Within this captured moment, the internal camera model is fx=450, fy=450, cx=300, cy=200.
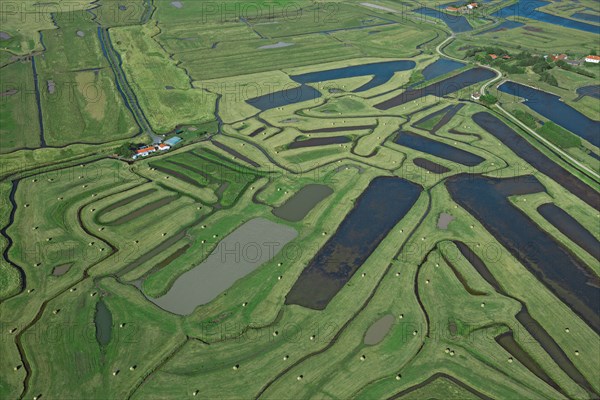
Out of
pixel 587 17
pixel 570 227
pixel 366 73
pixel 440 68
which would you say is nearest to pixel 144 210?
pixel 570 227

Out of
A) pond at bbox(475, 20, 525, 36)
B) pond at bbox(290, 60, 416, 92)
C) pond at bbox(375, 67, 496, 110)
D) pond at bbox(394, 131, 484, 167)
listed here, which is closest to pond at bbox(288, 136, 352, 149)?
pond at bbox(394, 131, 484, 167)

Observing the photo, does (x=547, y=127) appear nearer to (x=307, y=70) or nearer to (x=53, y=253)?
(x=307, y=70)

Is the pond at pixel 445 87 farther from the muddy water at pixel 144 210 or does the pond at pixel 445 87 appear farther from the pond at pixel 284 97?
the muddy water at pixel 144 210

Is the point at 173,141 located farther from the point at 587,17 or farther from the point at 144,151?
the point at 587,17

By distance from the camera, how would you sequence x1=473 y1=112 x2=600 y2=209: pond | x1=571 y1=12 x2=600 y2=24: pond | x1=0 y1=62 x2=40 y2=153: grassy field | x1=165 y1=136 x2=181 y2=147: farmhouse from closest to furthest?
x1=473 y1=112 x2=600 y2=209: pond, x1=165 y1=136 x2=181 y2=147: farmhouse, x1=0 y1=62 x2=40 y2=153: grassy field, x1=571 y1=12 x2=600 y2=24: pond

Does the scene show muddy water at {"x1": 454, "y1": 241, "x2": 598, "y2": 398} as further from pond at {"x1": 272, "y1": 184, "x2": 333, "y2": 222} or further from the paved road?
the paved road

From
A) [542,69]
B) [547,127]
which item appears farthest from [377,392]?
[542,69]
